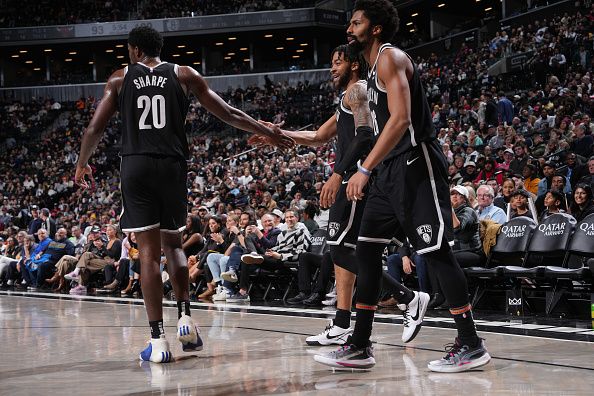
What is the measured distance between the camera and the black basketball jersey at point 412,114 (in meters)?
4.00

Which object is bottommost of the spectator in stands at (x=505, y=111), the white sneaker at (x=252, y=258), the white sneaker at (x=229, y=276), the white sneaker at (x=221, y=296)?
the white sneaker at (x=221, y=296)

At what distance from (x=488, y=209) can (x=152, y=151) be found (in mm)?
4604

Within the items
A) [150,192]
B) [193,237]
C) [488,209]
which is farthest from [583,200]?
[193,237]

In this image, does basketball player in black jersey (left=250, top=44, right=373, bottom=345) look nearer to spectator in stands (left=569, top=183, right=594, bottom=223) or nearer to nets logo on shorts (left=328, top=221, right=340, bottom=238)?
nets logo on shorts (left=328, top=221, right=340, bottom=238)

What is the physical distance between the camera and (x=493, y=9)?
1259 inches

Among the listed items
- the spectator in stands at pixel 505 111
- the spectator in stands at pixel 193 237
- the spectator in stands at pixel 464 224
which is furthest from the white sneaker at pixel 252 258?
the spectator in stands at pixel 505 111

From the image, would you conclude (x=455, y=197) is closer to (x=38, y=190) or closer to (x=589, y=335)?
(x=589, y=335)

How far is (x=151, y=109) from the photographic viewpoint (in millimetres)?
4539

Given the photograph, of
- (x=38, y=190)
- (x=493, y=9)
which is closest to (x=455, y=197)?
(x=38, y=190)


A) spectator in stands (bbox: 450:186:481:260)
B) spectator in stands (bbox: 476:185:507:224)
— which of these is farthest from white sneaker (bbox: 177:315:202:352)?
spectator in stands (bbox: 476:185:507:224)

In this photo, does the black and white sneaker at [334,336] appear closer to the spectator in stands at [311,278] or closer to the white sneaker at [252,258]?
the spectator in stands at [311,278]

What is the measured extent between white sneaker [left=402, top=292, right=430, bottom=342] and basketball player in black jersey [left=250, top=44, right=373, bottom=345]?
359 millimetres

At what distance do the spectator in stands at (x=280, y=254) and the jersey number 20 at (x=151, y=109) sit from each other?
15.2 ft

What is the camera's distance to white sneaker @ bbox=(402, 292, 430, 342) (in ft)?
15.6
